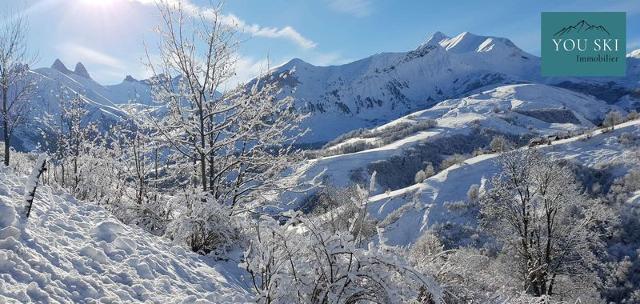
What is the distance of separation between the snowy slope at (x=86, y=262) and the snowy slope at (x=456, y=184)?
3662cm

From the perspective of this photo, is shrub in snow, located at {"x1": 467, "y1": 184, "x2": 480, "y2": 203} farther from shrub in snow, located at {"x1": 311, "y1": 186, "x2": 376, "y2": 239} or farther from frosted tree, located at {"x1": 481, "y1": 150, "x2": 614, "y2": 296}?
frosted tree, located at {"x1": 481, "y1": 150, "x2": 614, "y2": 296}

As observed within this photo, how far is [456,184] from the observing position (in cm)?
5228

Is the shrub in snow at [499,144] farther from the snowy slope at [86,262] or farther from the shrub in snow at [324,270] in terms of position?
the shrub in snow at [324,270]

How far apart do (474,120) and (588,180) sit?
85.7 metres

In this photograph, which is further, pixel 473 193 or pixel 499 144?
pixel 499 144

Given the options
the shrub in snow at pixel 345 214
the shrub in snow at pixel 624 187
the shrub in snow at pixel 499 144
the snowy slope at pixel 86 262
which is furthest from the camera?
the shrub in snow at pixel 499 144

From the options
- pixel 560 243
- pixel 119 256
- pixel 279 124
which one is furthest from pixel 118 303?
pixel 560 243

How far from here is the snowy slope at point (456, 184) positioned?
43431mm

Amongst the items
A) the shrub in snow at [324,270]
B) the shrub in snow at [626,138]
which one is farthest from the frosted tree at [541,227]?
the shrub in snow at [626,138]

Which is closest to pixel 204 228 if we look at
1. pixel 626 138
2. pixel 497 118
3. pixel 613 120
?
pixel 626 138

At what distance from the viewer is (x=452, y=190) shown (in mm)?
51062

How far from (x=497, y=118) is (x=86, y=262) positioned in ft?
457

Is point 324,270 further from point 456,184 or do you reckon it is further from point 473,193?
point 456,184

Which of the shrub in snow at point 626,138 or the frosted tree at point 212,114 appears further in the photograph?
the shrub in snow at point 626,138
